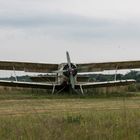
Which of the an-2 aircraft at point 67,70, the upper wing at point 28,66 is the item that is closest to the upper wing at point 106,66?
the an-2 aircraft at point 67,70

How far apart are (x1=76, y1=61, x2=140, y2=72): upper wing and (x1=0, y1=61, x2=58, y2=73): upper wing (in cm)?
212

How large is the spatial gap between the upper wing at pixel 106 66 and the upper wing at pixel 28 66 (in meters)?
2.12

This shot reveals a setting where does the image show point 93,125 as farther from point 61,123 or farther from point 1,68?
point 1,68

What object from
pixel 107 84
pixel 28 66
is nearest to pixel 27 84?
pixel 28 66

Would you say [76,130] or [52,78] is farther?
[52,78]

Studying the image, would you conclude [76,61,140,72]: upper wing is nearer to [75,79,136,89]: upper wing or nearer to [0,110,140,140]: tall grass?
[75,79,136,89]: upper wing

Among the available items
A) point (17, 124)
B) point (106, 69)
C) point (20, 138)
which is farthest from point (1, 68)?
point (20, 138)

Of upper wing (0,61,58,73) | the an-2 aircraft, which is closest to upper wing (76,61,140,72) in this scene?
the an-2 aircraft

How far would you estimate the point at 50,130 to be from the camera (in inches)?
312

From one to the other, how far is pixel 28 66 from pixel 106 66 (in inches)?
190

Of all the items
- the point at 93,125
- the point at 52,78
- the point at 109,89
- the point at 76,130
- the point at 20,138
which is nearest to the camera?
the point at 20,138

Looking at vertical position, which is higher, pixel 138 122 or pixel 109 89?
pixel 138 122

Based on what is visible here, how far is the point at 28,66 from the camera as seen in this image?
3122 cm

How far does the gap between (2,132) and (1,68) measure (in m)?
23.0
